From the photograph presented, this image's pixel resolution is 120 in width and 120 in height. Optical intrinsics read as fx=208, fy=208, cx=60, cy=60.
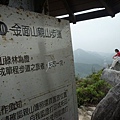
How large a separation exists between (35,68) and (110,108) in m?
2.39

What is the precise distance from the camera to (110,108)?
4.01m

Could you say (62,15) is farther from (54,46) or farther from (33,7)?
(54,46)

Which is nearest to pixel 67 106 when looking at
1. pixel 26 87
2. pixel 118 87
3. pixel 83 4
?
pixel 26 87

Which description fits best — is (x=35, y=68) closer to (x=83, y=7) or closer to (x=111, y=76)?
(x=83, y=7)

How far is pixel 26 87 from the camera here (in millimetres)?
2045

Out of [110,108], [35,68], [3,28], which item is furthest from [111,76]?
[3,28]

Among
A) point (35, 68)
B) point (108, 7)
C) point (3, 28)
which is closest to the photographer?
point (3, 28)

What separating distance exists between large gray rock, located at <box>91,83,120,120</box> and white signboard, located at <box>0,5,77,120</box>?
1.36 metres

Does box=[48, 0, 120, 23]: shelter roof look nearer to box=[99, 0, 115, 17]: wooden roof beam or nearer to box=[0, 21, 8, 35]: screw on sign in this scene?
box=[99, 0, 115, 17]: wooden roof beam

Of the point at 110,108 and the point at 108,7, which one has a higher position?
the point at 108,7

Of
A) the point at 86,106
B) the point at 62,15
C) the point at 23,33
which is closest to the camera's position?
the point at 23,33

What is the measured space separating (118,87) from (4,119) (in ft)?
9.76

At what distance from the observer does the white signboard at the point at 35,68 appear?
1.87 meters

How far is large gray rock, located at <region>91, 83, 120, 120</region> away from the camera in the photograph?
3857mm
